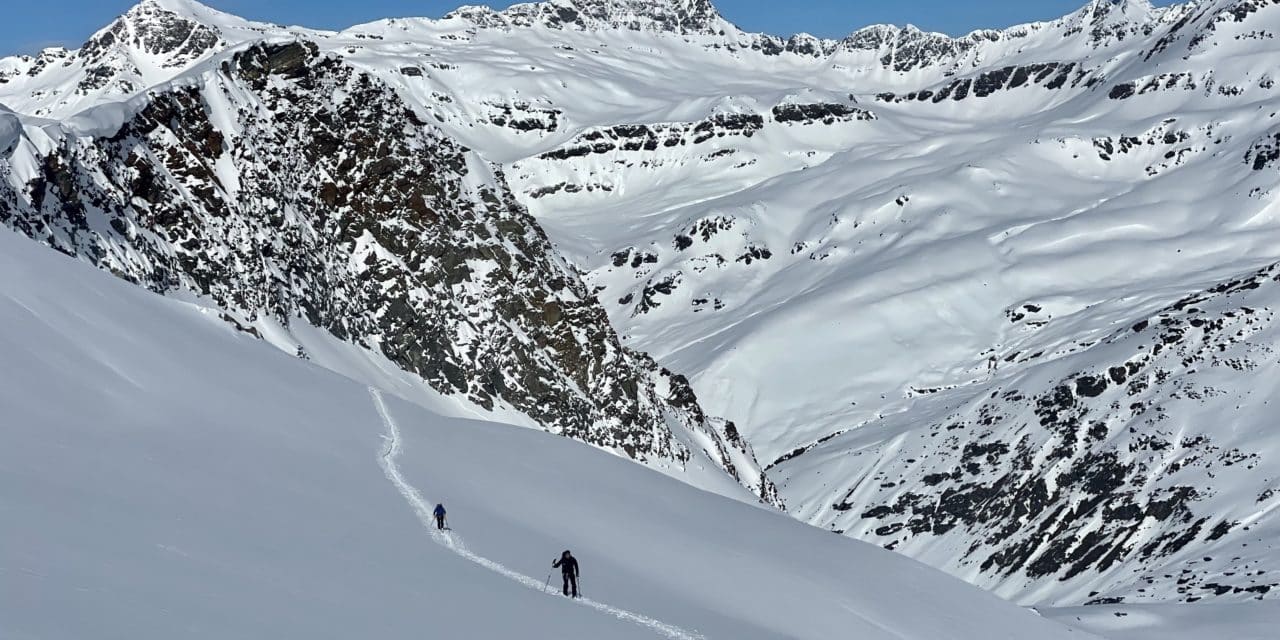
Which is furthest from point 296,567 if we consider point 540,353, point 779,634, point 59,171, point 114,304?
point 540,353

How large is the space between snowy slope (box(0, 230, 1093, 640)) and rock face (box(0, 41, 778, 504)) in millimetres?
16001

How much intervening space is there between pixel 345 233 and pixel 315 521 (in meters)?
68.4

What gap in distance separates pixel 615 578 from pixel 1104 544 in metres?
170

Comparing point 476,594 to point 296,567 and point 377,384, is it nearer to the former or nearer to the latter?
point 296,567

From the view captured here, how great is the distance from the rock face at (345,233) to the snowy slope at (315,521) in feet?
52.5

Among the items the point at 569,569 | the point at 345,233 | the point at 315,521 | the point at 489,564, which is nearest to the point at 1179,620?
the point at 345,233

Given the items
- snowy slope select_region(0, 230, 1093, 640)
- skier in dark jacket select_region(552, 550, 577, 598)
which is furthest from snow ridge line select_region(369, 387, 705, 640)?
skier in dark jacket select_region(552, 550, 577, 598)

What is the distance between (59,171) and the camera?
212 ft

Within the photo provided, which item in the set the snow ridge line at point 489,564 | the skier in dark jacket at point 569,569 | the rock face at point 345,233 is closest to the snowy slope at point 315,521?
the snow ridge line at point 489,564

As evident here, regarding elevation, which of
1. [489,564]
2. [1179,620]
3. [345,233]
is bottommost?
[489,564]

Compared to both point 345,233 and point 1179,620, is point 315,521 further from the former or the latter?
point 1179,620

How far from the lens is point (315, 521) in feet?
99.6

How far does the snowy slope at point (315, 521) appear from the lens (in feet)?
71.8

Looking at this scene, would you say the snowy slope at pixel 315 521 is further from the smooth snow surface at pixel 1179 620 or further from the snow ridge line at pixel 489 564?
the smooth snow surface at pixel 1179 620
